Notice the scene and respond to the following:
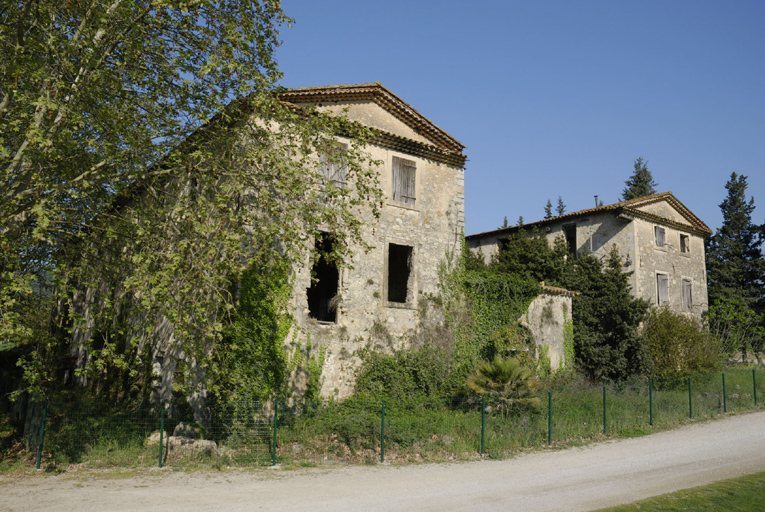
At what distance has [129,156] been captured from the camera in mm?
10828

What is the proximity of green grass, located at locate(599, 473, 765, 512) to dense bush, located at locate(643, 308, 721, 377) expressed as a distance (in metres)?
12.4

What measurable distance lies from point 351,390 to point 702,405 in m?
11.1

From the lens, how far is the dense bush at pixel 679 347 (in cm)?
2219

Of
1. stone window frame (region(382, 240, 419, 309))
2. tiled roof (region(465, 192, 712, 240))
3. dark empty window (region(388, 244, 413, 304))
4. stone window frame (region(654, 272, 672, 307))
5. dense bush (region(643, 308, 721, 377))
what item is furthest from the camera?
stone window frame (region(654, 272, 672, 307))

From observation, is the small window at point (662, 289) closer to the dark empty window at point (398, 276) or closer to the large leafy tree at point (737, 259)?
the large leafy tree at point (737, 259)

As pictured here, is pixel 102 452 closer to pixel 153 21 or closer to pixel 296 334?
pixel 296 334

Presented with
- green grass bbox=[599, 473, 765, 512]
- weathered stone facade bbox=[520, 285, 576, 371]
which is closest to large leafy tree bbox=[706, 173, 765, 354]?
weathered stone facade bbox=[520, 285, 576, 371]

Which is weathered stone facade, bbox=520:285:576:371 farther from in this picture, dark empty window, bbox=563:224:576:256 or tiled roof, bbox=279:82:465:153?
dark empty window, bbox=563:224:576:256

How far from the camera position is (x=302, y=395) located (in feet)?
48.9

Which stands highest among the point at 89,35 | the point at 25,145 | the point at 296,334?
the point at 89,35

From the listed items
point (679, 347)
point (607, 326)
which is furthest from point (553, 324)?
point (679, 347)

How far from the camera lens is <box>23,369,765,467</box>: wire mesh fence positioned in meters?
12.1

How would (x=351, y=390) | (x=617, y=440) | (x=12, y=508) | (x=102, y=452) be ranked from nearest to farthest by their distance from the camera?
(x=12, y=508) < (x=102, y=452) < (x=617, y=440) < (x=351, y=390)

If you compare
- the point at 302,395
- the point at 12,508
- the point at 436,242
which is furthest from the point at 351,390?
the point at 12,508
